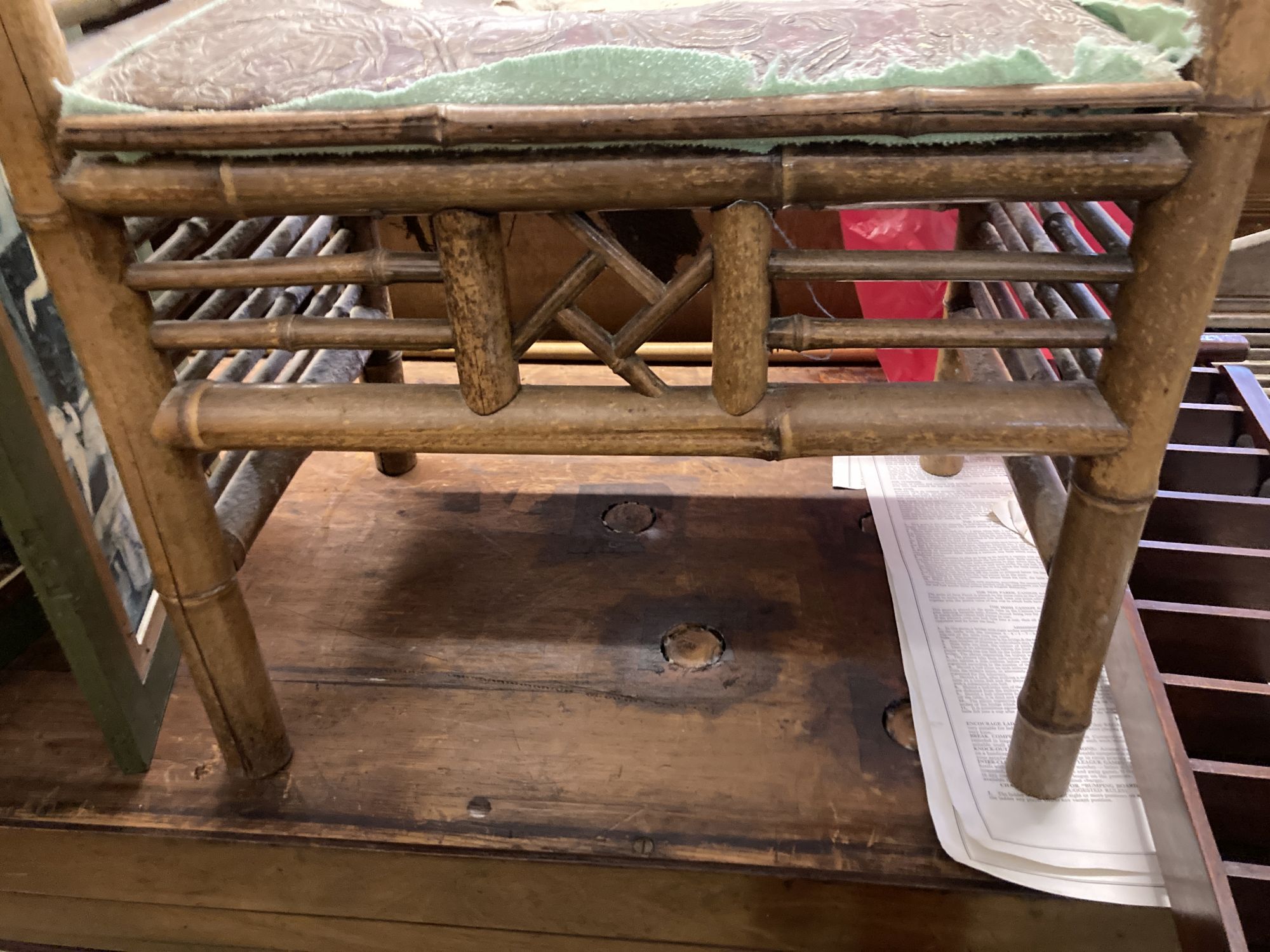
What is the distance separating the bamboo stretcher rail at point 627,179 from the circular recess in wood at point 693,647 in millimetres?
542

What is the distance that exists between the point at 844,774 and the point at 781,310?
926 mm

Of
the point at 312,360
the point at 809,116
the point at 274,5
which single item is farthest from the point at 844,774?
the point at 274,5

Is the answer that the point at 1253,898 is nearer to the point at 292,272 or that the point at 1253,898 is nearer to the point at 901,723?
the point at 901,723

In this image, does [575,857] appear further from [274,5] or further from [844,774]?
[274,5]

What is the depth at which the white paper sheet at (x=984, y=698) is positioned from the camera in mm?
756

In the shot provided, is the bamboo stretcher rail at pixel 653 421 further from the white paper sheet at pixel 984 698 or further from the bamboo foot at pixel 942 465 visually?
the bamboo foot at pixel 942 465

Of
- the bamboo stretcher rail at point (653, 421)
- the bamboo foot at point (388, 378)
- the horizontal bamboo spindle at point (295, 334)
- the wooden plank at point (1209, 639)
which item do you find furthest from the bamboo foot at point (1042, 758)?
the bamboo foot at point (388, 378)

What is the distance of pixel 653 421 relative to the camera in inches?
26.2

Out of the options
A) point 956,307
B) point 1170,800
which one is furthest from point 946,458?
point 1170,800

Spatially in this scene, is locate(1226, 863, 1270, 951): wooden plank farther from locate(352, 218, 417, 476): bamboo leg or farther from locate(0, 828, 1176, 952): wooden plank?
locate(352, 218, 417, 476): bamboo leg

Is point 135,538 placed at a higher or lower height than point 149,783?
higher

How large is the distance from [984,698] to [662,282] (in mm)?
557

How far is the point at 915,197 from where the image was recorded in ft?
1.90

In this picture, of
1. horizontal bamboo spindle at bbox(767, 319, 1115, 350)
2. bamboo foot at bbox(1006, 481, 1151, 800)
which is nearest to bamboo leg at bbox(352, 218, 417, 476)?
horizontal bamboo spindle at bbox(767, 319, 1115, 350)
